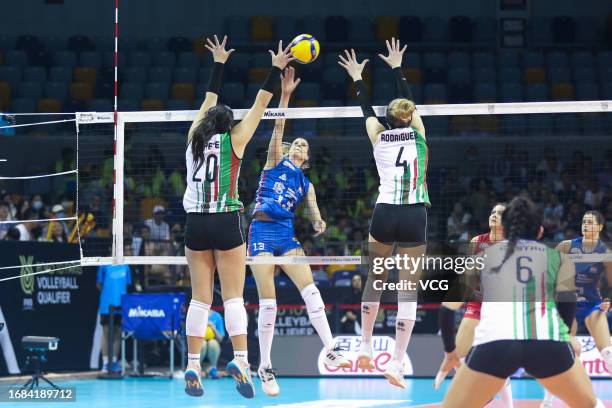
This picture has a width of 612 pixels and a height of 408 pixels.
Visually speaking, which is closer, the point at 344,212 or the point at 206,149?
the point at 206,149

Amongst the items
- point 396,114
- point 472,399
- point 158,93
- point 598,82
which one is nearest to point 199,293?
point 396,114

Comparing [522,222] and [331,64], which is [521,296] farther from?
[331,64]

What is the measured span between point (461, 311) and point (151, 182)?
681 cm

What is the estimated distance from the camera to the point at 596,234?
13.0m

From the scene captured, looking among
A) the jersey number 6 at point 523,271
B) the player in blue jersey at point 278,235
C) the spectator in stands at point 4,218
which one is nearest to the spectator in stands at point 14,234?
the spectator in stands at point 4,218

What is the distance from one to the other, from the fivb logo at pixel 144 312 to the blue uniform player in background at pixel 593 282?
24.5ft

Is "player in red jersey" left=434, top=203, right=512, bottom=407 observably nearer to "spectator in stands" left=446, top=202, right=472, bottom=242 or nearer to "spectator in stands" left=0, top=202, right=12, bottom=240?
"spectator in stands" left=446, top=202, right=472, bottom=242

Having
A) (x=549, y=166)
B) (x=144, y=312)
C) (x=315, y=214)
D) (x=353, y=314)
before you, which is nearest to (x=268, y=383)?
(x=315, y=214)

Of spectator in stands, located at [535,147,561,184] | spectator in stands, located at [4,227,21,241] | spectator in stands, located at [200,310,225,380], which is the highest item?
spectator in stands, located at [535,147,561,184]

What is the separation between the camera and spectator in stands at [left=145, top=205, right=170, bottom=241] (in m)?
17.9

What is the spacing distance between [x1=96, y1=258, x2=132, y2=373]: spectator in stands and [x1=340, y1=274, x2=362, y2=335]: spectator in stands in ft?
12.8

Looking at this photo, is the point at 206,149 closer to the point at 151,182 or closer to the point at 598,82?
the point at 151,182

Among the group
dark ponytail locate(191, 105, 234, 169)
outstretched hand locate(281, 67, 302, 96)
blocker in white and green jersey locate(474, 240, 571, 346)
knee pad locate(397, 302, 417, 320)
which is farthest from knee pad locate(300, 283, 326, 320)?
blocker in white and green jersey locate(474, 240, 571, 346)

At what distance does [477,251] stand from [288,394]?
5061 millimetres
